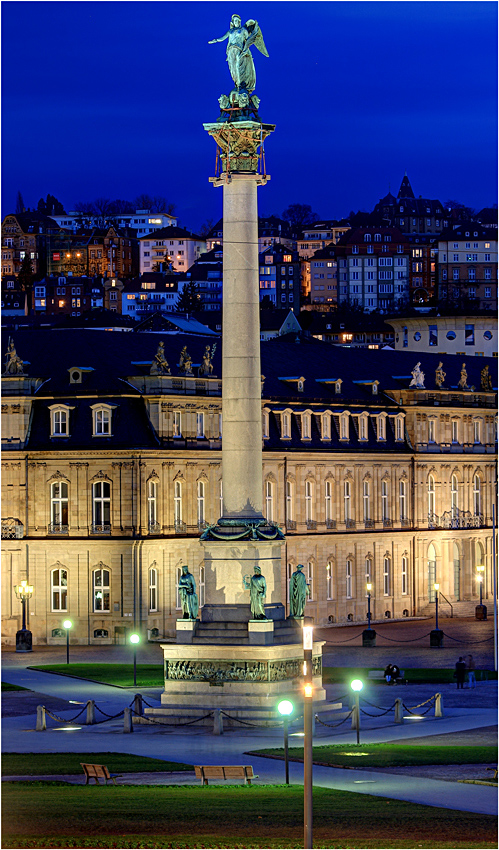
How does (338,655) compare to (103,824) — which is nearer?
(103,824)

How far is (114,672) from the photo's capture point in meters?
83.4

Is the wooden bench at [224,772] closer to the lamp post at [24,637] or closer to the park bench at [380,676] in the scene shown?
the park bench at [380,676]

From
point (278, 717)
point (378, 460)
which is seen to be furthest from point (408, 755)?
point (378, 460)

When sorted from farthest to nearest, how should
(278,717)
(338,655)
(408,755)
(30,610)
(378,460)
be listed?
(378,460), (30,610), (338,655), (278,717), (408,755)

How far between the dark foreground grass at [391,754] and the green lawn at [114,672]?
1902cm

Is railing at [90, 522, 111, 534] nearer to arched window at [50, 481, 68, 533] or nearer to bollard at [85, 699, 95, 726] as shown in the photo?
arched window at [50, 481, 68, 533]

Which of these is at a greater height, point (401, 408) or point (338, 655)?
point (401, 408)

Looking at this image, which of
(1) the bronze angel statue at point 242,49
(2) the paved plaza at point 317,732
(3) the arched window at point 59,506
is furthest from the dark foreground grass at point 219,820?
(3) the arched window at point 59,506

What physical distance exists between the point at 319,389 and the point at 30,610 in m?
26.9

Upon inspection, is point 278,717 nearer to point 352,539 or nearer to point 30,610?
point 30,610

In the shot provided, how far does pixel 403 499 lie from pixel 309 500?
1057 cm

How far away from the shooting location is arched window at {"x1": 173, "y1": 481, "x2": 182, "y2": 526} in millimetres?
109938

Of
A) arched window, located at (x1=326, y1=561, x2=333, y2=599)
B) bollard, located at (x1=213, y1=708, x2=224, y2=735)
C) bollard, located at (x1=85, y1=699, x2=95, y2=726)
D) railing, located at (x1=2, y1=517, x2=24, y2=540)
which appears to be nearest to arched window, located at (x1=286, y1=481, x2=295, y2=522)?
arched window, located at (x1=326, y1=561, x2=333, y2=599)

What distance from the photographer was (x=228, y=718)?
62.9 m
